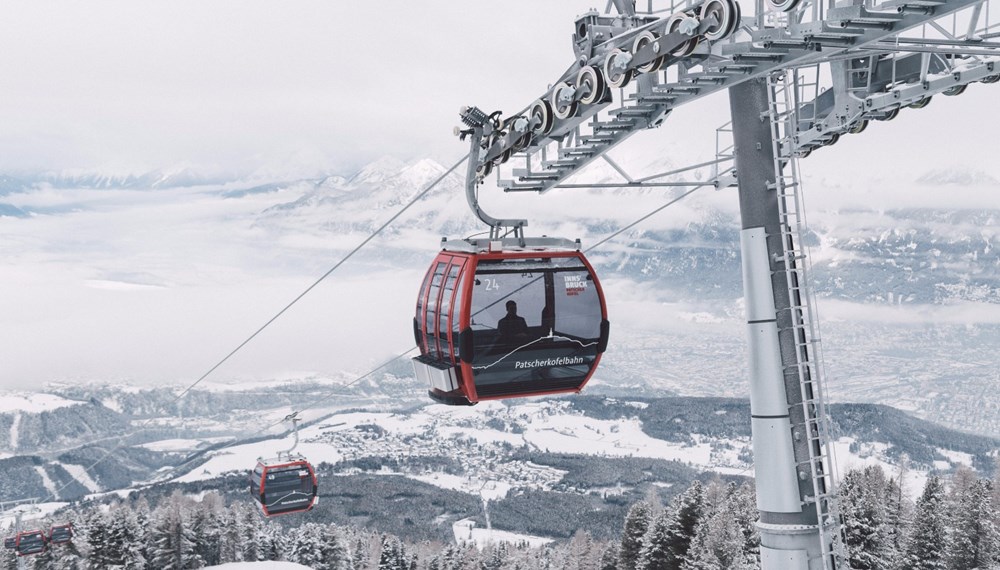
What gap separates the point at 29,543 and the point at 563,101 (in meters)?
39.9

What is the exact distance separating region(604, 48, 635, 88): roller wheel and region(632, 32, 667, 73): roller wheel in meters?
0.13

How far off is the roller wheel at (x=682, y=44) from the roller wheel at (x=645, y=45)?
164 mm

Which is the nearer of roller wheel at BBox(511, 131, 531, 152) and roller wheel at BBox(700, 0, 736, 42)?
roller wheel at BBox(700, 0, 736, 42)

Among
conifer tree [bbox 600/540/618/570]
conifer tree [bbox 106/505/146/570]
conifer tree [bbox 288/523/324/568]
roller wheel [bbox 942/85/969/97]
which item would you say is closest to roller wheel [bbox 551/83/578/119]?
roller wheel [bbox 942/85/969/97]

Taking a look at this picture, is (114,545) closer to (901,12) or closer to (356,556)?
(356,556)

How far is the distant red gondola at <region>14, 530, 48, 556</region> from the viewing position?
40.7 m

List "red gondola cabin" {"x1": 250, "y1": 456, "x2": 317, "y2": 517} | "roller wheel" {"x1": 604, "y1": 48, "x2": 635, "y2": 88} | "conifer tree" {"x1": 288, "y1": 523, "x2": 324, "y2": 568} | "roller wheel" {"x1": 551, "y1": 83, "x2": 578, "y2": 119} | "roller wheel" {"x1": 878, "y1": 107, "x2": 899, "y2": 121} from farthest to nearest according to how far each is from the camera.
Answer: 1. "conifer tree" {"x1": 288, "y1": 523, "x2": 324, "y2": 568}
2. "red gondola cabin" {"x1": 250, "y1": 456, "x2": 317, "y2": 517}
3. "roller wheel" {"x1": 878, "y1": 107, "x2": 899, "y2": 121}
4. "roller wheel" {"x1": 551, "y1": 83, "x2": 578, "y2": 119}
5. "roller wheel" {"x1": 604, "y1": 48, "x2": 635, "y2": 88}

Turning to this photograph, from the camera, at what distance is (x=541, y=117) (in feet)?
35.8

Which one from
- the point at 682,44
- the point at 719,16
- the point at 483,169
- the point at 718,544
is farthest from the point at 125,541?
the point at 719,16

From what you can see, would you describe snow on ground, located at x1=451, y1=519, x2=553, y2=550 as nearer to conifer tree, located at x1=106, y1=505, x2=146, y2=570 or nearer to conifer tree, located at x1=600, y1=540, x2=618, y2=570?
conifer tree, located at x1=106, y1=505, x2=146, y2=570

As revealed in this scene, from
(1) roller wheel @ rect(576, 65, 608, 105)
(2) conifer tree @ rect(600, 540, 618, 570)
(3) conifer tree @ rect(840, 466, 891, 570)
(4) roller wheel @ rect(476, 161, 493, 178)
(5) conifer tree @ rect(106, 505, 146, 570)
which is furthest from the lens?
(5) conifer tree @ rect(106, 505, 146, 570)

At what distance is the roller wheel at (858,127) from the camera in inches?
514

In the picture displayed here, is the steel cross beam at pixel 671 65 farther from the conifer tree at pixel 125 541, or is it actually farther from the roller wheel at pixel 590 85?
the conifer tree at pixel 125 541

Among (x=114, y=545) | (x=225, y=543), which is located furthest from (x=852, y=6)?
(x=225, y=543)
